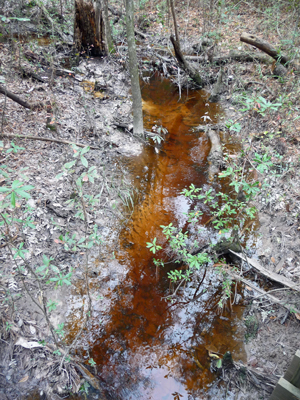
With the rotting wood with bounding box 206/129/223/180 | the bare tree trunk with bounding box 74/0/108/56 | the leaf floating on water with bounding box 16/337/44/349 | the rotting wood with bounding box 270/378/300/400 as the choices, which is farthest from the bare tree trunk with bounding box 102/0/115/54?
the rotting wood with bounding box 270/378/300/400

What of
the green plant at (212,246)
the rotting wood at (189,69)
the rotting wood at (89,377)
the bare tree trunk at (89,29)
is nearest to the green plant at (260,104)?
the green plant at (212,246)

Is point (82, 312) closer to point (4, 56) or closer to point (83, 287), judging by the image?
point (83, 287)

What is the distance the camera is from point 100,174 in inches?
206

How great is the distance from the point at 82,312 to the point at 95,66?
8788mm

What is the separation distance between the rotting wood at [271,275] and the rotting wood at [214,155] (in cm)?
238

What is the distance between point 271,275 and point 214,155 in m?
3.47

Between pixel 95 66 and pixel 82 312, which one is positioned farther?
pixel 95 66

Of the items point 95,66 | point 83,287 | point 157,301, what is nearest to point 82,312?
point 83,287

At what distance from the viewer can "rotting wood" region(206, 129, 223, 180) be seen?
615 centimetres

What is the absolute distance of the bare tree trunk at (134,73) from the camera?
4.94 metres

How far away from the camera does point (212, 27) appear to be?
12.0 m

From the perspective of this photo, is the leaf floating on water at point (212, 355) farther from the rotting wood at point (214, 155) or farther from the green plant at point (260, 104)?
the rotting wood at point (214, 155)

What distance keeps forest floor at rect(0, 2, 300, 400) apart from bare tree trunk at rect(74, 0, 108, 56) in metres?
0.47

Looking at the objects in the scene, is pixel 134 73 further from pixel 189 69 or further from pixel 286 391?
pixel 286 391
